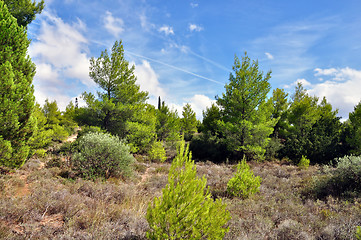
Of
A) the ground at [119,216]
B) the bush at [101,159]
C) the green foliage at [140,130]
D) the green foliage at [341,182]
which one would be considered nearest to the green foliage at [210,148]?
the green foliage at [140,130]

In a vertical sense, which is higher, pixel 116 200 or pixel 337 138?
pixel 337 138

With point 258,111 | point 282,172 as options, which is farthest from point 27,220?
Result: point 258,111

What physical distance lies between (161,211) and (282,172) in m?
10.7

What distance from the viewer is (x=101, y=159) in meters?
9.10

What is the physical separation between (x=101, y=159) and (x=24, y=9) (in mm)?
13374

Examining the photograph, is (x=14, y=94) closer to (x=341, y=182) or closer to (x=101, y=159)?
(x=101, y=159)

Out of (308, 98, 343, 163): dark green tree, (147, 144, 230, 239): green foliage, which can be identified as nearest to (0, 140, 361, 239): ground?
(147, 144, 230, 239): green foliage

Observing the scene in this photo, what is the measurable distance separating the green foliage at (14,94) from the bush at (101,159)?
247 centimetres

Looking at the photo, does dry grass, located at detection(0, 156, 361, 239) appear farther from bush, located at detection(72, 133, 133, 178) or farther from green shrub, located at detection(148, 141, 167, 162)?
green shrub, located at detection(148, 141, 167, 162)

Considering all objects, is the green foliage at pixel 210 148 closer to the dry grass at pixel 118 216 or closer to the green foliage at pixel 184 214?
the dry grass at pixel 118 216

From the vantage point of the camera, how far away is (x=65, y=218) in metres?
4.49

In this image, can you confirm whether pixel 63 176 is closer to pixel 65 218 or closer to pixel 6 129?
pixel 6 129

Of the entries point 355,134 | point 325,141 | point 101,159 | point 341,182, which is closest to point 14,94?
point 101,159

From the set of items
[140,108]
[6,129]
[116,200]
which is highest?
[140,108]
